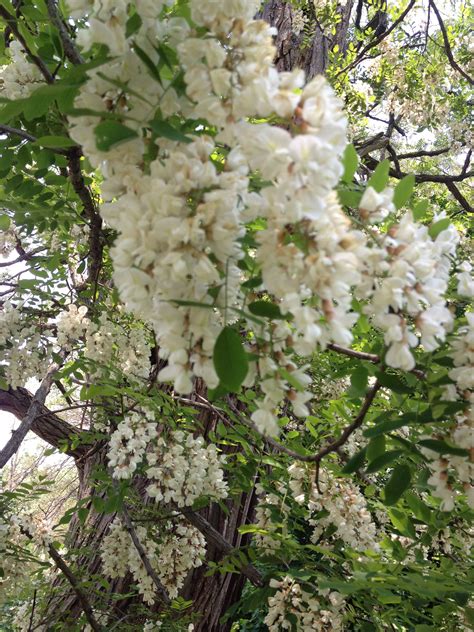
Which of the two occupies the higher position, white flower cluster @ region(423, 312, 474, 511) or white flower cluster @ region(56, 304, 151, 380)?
white flower cluster @ region(56, 304, 151, 380)

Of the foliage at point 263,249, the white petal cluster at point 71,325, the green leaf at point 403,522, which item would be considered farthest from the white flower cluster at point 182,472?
the green leaf at point 403,522

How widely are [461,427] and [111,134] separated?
745 mm

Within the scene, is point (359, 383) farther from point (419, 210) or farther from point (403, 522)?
point (403, 522)

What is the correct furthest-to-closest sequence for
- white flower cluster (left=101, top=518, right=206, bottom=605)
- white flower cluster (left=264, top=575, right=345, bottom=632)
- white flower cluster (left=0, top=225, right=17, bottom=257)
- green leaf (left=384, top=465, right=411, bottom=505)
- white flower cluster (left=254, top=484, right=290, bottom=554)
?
white flower cluster (left=0, top=225, right=17, bottom=257) < white flower cluster (left=101, top=518, right=206, bottom=605) < white flower cluster (left=254, top=484, right=290, bottom=554) < white flower cluster (left=264, top=575, right=345, bottom=632) < green leaf (left=384, top=465, right=411, bottom=505)

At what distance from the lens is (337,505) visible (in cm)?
208

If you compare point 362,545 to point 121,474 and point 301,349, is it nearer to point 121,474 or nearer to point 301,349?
point 121,474

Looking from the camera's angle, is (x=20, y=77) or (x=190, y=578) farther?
(x=190, y=578)

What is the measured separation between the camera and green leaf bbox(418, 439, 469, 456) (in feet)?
2.97

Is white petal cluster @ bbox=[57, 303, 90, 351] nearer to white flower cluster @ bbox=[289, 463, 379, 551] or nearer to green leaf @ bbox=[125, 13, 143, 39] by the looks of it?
white flower cluster @ bbox=[289, 463, 379, 551]

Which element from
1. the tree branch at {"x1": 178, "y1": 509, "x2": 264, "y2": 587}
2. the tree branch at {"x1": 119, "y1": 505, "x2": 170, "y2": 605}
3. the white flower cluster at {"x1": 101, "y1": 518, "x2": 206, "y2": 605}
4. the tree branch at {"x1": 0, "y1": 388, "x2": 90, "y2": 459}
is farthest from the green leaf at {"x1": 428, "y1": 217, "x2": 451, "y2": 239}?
the tree branch at {"x1": 0, "y1": 388, "x2": 90, "y2": 459}

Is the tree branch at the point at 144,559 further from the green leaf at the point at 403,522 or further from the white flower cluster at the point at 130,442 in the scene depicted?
the green leaf at the point at 403,522

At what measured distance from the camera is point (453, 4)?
4.48 metres

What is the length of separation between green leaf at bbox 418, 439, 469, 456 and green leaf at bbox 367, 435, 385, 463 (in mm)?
141

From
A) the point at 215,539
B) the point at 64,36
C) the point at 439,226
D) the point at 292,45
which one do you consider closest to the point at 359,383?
the point at 439,226
